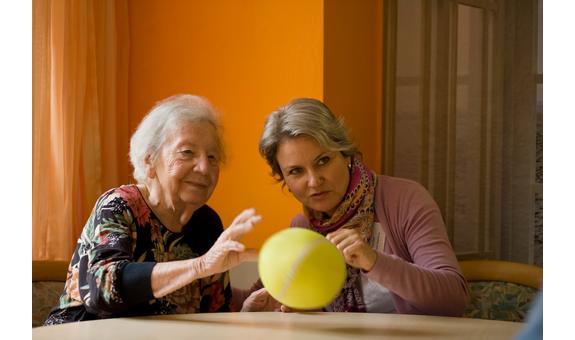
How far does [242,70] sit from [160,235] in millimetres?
1236

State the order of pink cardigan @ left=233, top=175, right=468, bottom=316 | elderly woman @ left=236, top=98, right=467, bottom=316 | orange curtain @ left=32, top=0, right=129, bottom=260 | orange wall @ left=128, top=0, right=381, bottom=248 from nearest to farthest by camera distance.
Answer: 1. pink cardigan @ left=233, top=175, right=468, bottom=316
2. elderly woman @ left=236, top=98, right=467, bottom=316
3. orange curtain @ left=32, top=0, right=129, bottom=260
4. orange wall @ left=128, top=0, right=381, bottom=248

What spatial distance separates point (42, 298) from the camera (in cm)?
209

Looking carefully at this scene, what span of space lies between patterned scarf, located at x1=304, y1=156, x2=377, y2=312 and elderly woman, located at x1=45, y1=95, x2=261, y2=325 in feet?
1.53

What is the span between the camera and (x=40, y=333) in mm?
1223

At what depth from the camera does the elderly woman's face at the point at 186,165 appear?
168 cm

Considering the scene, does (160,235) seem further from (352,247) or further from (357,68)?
(357,68)

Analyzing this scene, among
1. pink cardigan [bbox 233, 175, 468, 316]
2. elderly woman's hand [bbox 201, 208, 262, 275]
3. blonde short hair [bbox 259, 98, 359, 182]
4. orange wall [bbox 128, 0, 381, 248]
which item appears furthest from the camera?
orange wall [bbox 128, 0, 381, 248]

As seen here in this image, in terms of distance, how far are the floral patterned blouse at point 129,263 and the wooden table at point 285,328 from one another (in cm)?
10

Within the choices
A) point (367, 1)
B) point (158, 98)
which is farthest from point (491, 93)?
point (158, 98)

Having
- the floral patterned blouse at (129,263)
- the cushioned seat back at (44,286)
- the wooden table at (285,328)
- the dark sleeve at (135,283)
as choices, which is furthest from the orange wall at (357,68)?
the cushioned seat back at (44,286)

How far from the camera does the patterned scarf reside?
178 centimetres

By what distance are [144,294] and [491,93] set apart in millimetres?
2559

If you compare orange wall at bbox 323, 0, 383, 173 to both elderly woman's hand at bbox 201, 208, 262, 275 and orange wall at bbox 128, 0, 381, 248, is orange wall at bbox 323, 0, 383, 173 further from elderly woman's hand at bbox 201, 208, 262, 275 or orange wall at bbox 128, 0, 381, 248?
elderly woman's hand at bbox 201, 208, 262, 275

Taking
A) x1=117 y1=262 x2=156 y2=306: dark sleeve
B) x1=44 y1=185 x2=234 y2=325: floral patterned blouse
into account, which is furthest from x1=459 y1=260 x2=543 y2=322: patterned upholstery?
x1=117 y1=262 x2=156 y2=306: dark sleeve
